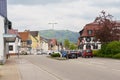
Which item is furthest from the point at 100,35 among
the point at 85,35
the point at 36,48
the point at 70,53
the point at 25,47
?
the point at 36,48

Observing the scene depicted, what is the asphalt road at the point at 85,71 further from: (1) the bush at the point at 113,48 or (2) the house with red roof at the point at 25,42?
(2) the house with red roof at the point at 25,42

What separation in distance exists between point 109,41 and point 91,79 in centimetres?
5486

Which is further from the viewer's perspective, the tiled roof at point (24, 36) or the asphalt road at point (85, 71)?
the tiled roof at point (24, 36)

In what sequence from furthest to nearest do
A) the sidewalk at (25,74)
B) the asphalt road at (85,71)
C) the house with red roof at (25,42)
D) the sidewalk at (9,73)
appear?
the house with red roof at (25,42), the sidewalk at (9,73), the sidewalk at (25,74), the asphalt road at (85,71)

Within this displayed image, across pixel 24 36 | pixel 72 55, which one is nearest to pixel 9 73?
pixel 72 55

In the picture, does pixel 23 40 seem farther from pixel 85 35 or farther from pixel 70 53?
pixel 70 53

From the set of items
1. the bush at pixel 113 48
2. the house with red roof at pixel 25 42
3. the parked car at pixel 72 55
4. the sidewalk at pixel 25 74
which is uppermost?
the house with red roof at pixel 25 42

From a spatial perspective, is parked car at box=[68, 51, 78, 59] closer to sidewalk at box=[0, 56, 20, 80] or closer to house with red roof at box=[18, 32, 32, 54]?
sidewalk at box=[0, 56, 20, 80]

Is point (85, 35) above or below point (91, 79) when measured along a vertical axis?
above

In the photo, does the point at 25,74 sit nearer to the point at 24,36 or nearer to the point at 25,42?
the point at 25,42

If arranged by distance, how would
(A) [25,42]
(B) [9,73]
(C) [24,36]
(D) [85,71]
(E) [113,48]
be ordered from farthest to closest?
(C) [24,36] → (A) [25,42] → (E) [113,48] → (B) [9,73] → (D) [85,71]

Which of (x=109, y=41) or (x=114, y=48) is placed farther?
(x=109, y=41)

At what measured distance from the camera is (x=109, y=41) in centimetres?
7638

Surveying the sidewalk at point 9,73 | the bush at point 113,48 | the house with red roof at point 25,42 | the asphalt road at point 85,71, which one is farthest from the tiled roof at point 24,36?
the sidewalk at point 9,73
